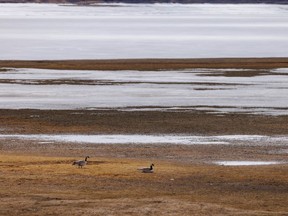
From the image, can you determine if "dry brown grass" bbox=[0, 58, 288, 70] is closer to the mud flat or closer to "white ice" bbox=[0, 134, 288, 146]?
the mud flat

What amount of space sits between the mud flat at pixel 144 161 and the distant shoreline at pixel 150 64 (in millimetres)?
14938

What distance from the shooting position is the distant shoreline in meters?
55.5

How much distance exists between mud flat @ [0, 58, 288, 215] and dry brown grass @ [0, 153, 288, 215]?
0.7 inches

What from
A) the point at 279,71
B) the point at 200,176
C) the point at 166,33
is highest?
the point at 200,176

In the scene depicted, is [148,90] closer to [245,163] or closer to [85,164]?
[245,163]

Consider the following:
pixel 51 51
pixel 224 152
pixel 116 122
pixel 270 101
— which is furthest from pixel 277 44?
pixel 224 152

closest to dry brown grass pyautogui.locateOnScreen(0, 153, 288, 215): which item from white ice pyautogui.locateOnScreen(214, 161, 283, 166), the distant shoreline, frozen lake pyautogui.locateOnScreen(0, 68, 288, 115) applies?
white ice pyautogui.locateOnScreen(214, 161, 283, 166)

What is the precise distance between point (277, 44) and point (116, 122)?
163ft

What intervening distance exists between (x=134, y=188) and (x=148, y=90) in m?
22.1

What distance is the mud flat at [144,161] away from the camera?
18.9 meters

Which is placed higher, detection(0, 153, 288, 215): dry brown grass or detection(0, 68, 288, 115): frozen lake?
detection(0, 153, 288, 215): dry brown grass

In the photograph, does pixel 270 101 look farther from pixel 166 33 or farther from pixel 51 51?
pixel 166 33

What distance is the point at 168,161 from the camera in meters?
24.8

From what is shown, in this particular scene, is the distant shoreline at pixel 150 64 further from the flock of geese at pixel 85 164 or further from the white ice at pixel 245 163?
the flock of geese at pixel 85 164
